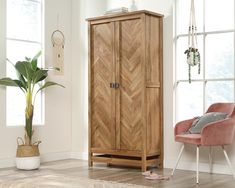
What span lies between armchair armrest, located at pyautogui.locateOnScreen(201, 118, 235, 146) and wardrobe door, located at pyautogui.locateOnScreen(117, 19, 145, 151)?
1013 mm

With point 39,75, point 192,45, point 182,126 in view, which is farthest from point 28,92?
point 192,45

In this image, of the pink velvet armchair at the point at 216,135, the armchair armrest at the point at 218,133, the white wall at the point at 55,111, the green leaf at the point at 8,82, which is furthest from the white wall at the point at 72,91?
the armchair armrest at the point at 218,133

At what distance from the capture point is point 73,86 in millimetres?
7137

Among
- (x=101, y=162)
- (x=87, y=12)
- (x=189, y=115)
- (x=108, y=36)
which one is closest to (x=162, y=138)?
(x=189, y=115)

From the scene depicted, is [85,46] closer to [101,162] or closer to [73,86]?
[73,86]

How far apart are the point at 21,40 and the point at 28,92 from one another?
796 millimetres

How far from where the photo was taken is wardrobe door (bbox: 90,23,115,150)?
6125 millimetres

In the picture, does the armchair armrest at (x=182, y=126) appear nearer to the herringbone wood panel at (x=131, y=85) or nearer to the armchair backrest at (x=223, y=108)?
the armchair backrest at (x=223, y=108)

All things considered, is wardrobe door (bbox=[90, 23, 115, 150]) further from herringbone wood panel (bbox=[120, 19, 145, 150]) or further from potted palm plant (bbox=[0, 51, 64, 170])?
potted palm plant (bbox=[0, 51, 64, 170])

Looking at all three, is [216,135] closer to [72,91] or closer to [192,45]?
[192,45]

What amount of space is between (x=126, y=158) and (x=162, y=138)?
1.75ft

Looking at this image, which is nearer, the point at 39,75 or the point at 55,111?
the point at 39,75

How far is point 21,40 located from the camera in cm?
647

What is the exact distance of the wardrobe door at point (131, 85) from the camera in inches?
231
